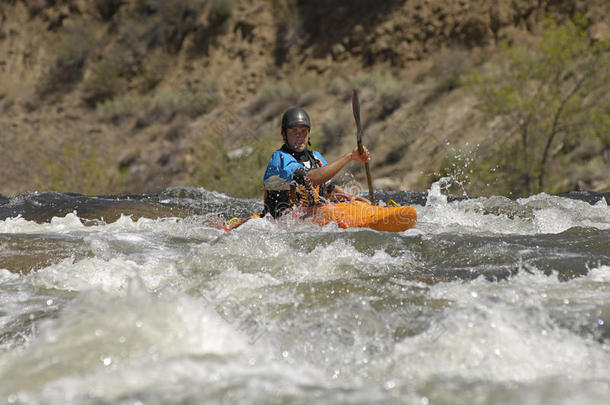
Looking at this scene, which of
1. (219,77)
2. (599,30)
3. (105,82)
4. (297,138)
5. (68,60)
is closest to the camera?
Result: (297,138)

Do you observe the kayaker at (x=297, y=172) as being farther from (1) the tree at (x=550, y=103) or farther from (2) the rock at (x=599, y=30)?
(2) the rock at (x=599, y=30)

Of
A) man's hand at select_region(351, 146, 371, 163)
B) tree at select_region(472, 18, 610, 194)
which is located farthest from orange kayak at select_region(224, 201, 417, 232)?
tree at select_region(472, 18, 610, 194)

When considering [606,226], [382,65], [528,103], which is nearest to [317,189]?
[606,226]

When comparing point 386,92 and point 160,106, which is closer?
point 386,92

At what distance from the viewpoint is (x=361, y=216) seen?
5383 millimetres

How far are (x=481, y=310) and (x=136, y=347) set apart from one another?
5.07 ft

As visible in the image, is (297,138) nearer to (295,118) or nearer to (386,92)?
(295,118)

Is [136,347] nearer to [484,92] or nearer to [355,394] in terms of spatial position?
[355,394]

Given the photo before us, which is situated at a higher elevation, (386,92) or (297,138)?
(386,92)

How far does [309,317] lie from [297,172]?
2733mm

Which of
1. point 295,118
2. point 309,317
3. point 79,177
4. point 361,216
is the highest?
point 79,177

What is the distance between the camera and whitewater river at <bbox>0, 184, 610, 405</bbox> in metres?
1.92

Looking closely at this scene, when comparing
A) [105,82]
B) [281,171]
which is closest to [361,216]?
[281,171]

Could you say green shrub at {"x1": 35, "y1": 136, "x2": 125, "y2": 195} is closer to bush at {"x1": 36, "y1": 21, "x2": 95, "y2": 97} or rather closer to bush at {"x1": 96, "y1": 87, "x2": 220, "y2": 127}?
bush at {"x1": 96, "y1": 87, "x2": 220, "y2": 127}
